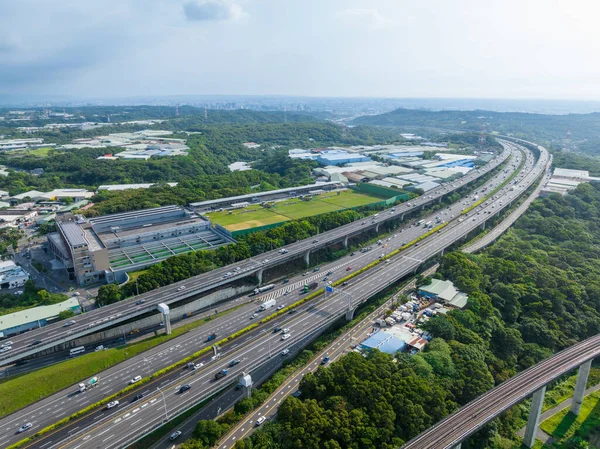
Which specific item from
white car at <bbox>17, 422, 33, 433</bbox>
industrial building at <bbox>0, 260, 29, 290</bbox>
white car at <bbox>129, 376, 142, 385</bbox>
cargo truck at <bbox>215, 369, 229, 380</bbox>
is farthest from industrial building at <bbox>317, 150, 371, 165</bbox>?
white car at <bbox>17, 422, 33, 433</bbox>

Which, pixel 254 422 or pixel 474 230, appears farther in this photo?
pixel 474 230

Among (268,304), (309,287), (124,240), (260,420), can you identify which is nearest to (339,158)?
(124,240)

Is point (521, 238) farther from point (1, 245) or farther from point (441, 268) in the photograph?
point (1, 245)

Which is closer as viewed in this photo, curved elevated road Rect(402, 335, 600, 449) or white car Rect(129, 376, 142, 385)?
curved elevated road Rect(402, 335, 600, 449)

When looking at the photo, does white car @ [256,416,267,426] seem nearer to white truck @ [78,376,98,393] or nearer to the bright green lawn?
white truck @ [78,376,98,393]

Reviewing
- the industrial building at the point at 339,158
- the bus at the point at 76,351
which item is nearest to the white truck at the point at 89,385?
the bus at the point at 76,351

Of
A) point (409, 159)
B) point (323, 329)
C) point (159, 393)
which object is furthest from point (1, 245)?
point (409, 159)

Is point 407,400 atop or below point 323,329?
atop

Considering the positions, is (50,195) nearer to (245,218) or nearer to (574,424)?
(245,218)
